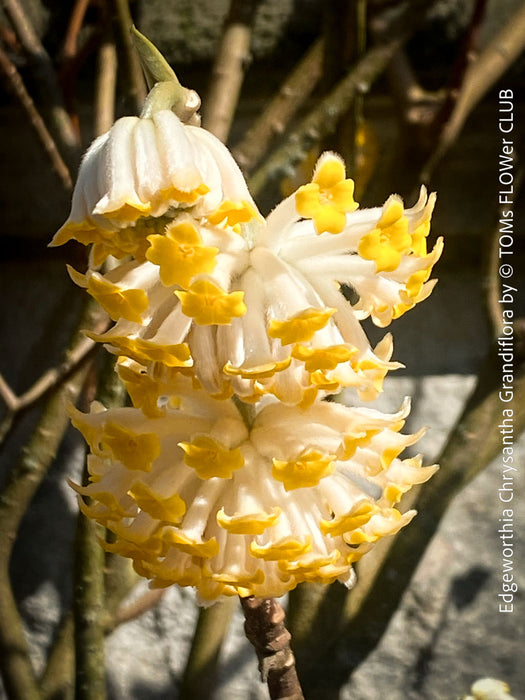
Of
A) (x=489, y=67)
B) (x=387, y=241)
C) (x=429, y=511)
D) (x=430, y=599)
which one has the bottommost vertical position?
(x=430, y=599)

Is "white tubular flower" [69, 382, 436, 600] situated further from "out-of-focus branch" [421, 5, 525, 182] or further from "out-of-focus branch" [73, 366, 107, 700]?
"out-of-focus branch" [421, 5, 525, 182]

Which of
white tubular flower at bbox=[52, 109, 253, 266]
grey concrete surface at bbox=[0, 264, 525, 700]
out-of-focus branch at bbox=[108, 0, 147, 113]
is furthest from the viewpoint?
grey concrete surface at bbox=[0, 264, 525, 700]

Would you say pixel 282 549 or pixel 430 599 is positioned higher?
pixel 282 549

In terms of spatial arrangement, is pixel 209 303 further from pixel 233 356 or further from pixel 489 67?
pixel 489 67

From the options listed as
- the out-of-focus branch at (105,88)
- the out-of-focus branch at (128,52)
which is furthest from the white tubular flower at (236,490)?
the out-of-focus branch at (105,88)

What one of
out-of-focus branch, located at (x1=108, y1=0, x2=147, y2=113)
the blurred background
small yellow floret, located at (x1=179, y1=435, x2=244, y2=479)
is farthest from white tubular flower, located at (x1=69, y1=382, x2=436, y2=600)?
out-of-focus branch, located at (x1=108, y1=0, x2=147, y2=113)

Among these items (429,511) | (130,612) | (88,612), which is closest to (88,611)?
(88,612)

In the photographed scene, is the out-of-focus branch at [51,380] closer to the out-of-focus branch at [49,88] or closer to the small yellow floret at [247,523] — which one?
the out-of-focus branch at [49,88]

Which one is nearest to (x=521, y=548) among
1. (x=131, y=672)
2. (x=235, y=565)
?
(x=131, y=672)
